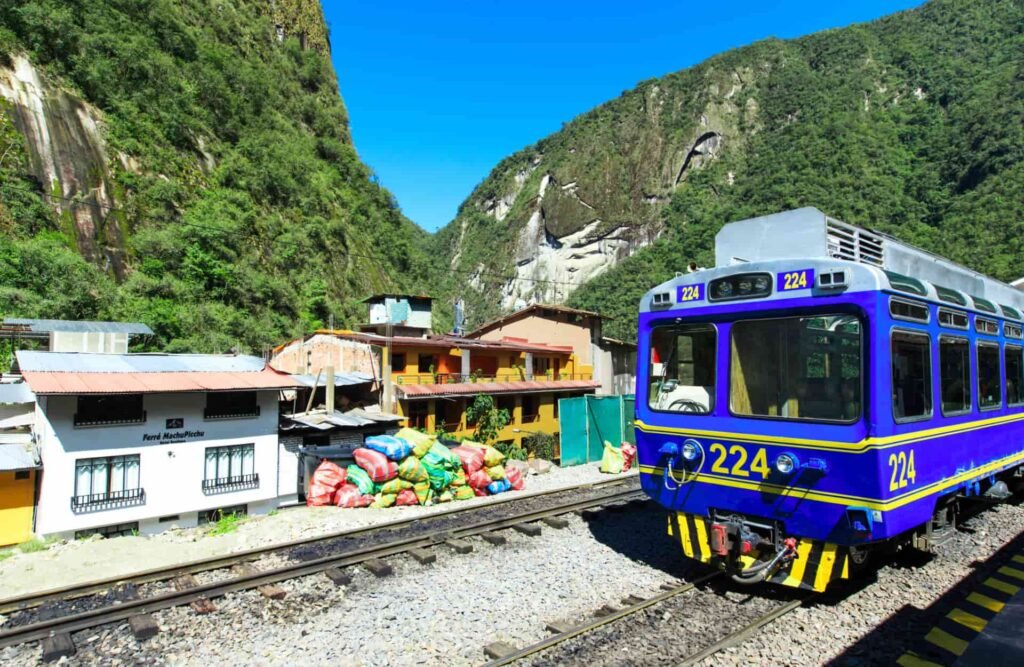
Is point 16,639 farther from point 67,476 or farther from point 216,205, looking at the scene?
point 216,205

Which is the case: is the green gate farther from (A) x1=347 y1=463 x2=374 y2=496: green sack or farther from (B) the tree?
(A) x1=347 y1=463 x2=374 y2=496: green sack

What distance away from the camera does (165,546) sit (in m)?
11.4

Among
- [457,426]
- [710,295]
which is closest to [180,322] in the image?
[457,426]

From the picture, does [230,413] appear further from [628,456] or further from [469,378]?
[469,378]

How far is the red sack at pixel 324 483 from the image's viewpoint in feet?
47.6

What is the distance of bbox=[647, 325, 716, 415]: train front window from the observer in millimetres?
6633

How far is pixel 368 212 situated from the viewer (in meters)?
51.8

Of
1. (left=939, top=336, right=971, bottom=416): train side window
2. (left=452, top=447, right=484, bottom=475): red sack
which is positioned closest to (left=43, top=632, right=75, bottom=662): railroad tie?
(left=452, top=447, right=484, bottom=475): red sack

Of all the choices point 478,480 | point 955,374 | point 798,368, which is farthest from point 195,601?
point 955,374

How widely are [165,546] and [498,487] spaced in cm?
790

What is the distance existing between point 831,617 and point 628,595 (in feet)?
7.13

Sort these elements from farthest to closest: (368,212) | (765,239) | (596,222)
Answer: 1. (596,222)
2. (368,212)
3. (765,239)

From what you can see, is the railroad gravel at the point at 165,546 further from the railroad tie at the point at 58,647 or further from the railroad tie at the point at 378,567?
the railroad tie at the point at 378,567

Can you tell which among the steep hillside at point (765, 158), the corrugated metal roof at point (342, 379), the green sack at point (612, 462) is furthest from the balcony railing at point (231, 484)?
the steep hillside at point (765, 158)
